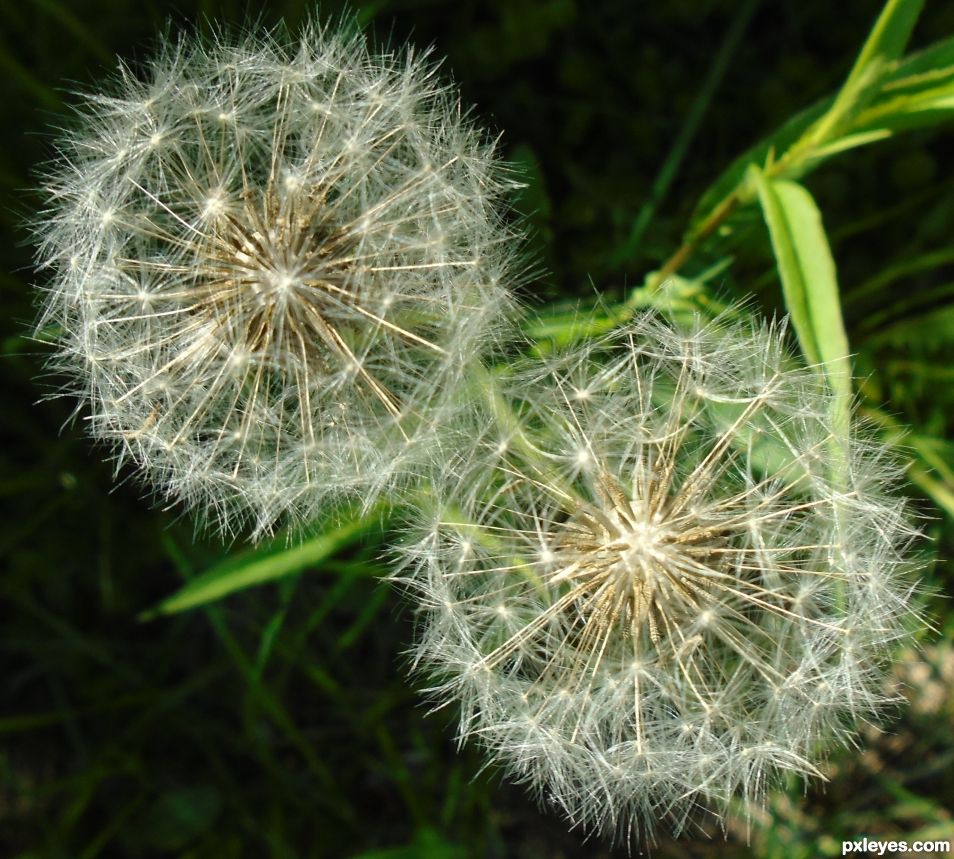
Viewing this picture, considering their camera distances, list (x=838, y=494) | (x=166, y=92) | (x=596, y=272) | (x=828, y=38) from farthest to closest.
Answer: (x=828, y=38) → (x=596, y=272) → (x=166, y=92) → (x=838, y=494)

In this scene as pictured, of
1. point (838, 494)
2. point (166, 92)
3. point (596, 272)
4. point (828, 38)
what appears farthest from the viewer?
point (828, 38)

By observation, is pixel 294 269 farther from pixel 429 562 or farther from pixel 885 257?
pixel 885 257

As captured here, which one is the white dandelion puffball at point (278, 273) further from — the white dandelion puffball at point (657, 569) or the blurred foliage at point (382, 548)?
the blurred foliage at point (382, 548)

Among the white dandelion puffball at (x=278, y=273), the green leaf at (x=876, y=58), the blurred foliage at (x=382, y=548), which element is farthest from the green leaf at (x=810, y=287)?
the blurred foliage at (x=382, y=548)

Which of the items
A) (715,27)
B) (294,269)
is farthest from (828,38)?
(294,269)

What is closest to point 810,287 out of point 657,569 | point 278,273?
point 657,569

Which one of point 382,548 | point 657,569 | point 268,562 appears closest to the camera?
point 657,569

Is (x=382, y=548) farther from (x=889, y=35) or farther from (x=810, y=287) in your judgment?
(x=889, y=35)
